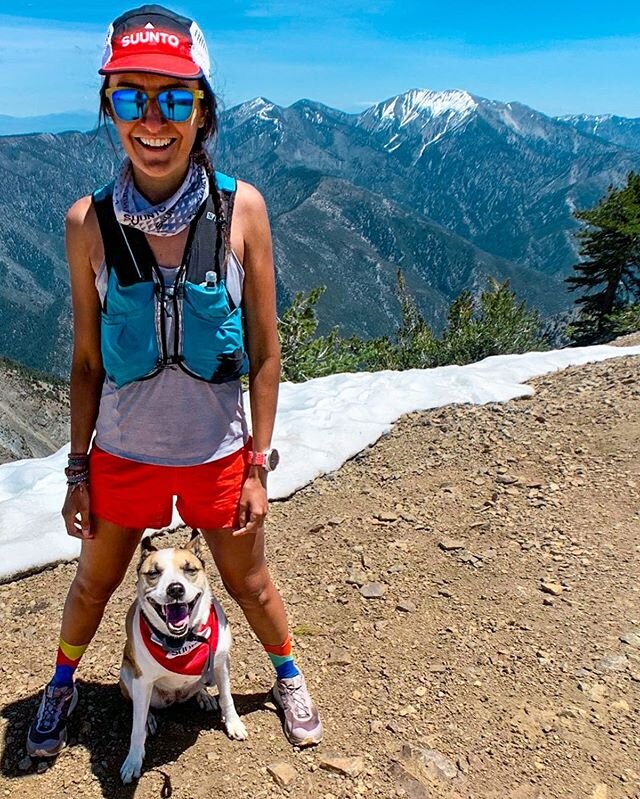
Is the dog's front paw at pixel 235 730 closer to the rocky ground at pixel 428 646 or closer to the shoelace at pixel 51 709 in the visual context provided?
the rocky ground at pixel 428 646

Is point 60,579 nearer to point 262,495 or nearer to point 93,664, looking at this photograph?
point 93,664

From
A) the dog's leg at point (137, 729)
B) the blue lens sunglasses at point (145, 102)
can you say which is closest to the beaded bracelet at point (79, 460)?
the dog's leg at point (137, 729)

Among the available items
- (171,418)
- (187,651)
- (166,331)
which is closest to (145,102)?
(166,331)

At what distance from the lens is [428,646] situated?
14.2 feet

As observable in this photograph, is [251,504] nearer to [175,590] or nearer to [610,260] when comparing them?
[175,590]

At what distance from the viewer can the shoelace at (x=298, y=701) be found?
11.8 feet

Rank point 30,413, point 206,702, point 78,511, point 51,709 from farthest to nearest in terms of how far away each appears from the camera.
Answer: point 30,413
point 206,702
point 51,709
point 78,511

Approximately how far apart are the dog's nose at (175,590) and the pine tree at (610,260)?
103 ft

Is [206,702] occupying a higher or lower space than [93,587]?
lower

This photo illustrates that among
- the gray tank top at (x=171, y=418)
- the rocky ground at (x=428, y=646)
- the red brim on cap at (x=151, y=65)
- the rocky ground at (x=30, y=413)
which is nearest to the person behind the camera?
the red brim on cap at (x=151, y=65)

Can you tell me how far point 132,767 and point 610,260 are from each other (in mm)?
36228

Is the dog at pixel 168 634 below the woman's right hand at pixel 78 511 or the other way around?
below

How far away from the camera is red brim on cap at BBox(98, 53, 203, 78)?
2309 millimetres

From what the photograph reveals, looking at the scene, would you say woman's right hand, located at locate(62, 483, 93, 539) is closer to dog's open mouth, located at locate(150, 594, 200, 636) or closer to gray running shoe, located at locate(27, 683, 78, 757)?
dog's open mouth, located at locate(150, 594, 200, 636)
